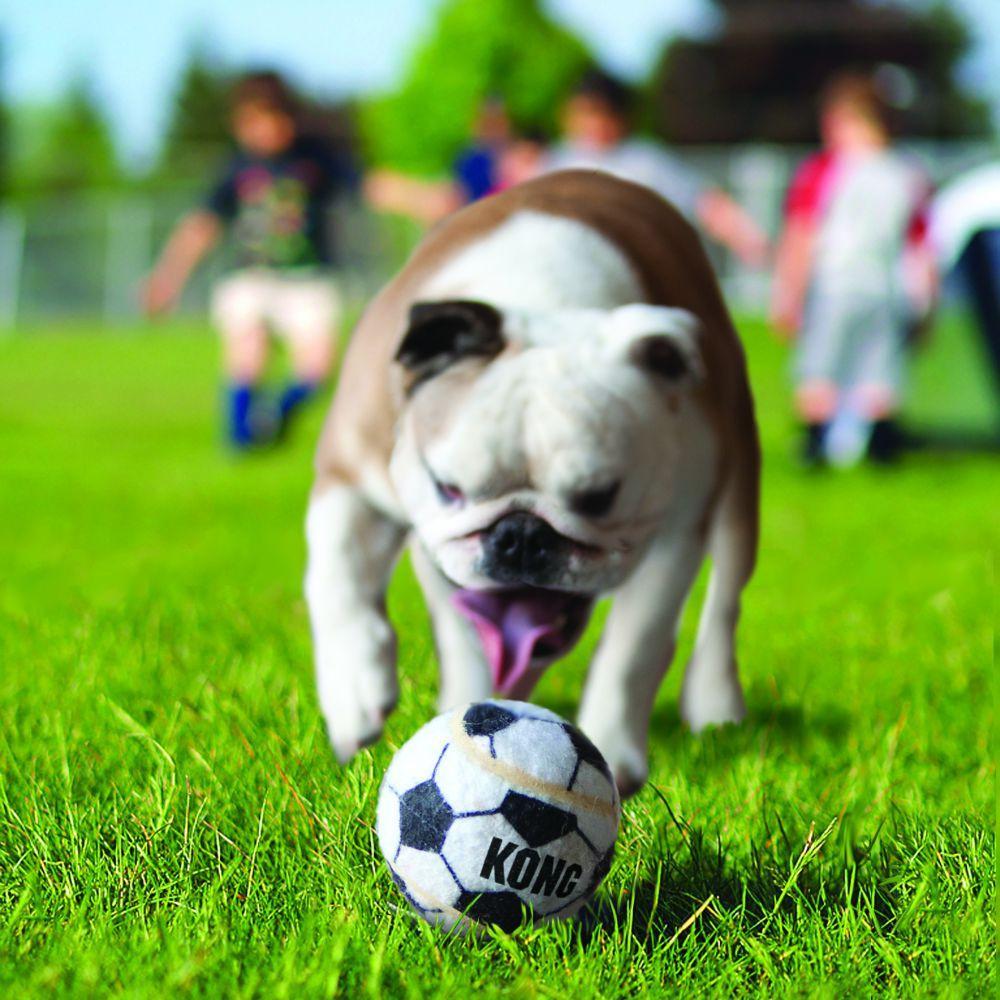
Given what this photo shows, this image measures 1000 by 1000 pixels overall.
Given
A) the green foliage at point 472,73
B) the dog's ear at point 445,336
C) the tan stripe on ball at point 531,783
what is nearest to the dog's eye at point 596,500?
Result: the dog's ear at point 445,336

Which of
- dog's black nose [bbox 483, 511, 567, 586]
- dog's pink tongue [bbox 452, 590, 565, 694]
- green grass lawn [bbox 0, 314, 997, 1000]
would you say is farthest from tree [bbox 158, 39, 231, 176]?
dog's black nose [bbox 483, 511, 567, 586]

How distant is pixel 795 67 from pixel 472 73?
10.6m

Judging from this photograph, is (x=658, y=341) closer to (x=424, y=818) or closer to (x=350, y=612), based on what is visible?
(x=350, y=612)

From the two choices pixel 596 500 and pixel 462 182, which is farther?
pixel 462 182

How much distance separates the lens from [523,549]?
290cm

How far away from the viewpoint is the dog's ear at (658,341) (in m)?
2.91

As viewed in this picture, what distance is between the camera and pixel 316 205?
9.24 metres

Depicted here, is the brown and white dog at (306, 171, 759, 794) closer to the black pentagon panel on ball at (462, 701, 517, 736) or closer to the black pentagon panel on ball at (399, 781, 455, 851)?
the black pentagon panel on ball at (462, 701, 517, 736)

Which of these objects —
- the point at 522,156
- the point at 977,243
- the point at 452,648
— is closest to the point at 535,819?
the point at 452,648

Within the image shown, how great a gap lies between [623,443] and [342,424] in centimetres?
79

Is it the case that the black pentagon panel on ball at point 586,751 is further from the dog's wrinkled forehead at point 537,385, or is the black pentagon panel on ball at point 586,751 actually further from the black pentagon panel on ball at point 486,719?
the dog's wrinkled forehead at point 537,385

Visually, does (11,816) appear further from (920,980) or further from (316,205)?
(316,205)

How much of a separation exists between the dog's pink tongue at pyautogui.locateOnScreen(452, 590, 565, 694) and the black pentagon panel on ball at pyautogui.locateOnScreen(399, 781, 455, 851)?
79 centimetres

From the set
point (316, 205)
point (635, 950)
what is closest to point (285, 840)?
point (635, 950)
